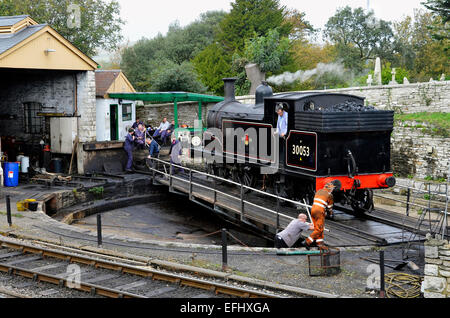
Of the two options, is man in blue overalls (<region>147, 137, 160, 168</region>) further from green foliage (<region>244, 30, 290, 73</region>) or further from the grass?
green foliage (<region>244, 30, 290, 73</region>)

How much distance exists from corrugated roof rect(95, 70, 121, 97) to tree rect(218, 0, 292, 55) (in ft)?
49.0

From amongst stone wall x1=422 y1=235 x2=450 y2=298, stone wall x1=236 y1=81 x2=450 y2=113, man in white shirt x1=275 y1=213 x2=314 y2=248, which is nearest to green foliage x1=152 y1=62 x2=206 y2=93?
stone wall x1=236 y1=81 x2=450 y2=113

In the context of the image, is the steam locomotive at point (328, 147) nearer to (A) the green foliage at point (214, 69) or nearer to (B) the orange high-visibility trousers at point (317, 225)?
(B) the orange high-visibility trousers at point (317, 225)

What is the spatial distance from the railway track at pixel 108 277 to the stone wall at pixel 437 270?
217 cm

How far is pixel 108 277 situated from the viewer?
9398 mm

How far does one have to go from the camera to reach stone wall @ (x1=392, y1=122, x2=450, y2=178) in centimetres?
1866

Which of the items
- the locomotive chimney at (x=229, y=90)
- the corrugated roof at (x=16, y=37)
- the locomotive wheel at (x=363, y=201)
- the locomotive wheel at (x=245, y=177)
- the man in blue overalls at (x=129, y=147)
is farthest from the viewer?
the man in blue overalls at (x=129, y=147)

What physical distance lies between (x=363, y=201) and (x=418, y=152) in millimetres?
A: 7629

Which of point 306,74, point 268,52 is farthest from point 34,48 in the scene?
point 306,74

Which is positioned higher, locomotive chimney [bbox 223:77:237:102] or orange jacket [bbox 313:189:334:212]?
locomotive chimney [bbox 223:77:237:102]

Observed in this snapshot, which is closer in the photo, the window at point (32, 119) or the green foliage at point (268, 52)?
the window at point (32, 119)

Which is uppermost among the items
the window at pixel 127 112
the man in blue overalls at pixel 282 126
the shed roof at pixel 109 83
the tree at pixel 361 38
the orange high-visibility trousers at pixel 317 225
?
the tree at pixel 361 38

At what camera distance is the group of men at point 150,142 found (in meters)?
18.2

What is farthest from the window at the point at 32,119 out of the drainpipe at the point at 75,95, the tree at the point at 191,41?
the tree at the point at 191,41
